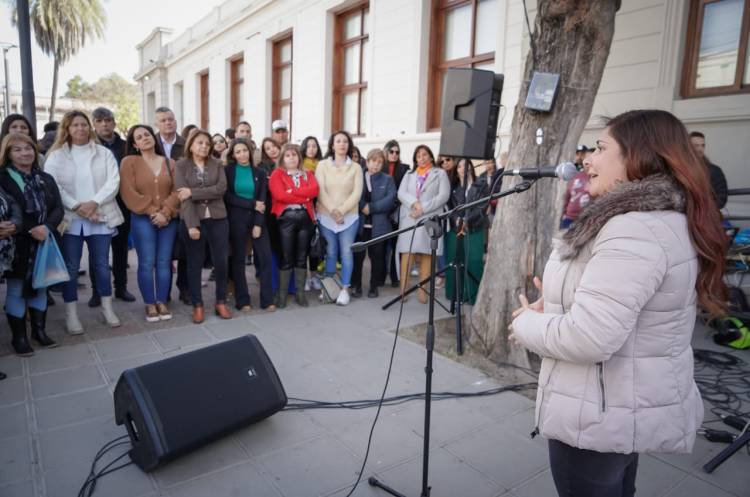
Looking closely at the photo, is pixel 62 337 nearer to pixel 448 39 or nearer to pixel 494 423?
pixel 494 423

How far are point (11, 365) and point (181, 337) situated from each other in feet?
4.02

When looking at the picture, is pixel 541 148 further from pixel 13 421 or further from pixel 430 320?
pixel 13 421

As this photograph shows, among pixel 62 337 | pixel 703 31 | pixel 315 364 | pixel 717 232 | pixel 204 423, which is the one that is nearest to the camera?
pixel 717 232

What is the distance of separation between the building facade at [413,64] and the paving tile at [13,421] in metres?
3.49

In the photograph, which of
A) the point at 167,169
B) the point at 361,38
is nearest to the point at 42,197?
the point at 167,169

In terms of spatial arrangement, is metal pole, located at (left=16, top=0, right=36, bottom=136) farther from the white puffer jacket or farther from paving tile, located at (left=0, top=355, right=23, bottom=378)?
the white puffer jacket

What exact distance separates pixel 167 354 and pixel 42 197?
5.26 feet

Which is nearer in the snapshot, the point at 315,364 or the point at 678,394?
the point at 678,394

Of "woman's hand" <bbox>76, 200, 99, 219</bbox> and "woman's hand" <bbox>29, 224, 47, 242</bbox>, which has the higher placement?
"woman's hand" <bbox>76, 200, 99, 219</bbox>

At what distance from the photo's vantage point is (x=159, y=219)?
457 centimetres

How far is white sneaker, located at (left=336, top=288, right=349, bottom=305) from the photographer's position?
18.3ft

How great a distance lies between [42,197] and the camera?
394 centimetres

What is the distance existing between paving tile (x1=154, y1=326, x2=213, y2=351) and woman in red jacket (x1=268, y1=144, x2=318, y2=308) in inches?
41.9

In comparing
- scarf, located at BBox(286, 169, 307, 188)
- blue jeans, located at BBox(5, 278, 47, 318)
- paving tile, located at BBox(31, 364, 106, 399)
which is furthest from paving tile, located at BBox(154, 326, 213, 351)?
scarf, located at BBox(286, 169, 307, 188)
